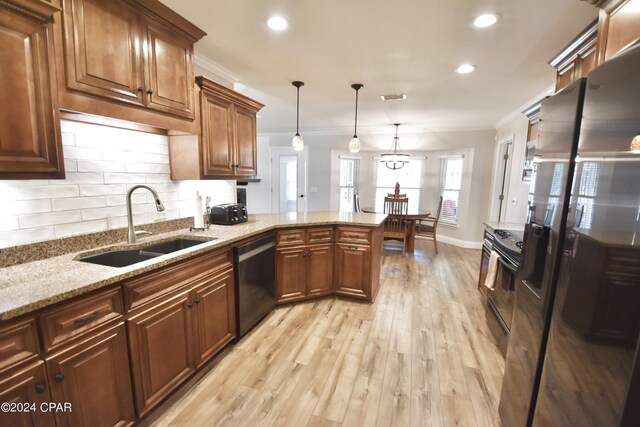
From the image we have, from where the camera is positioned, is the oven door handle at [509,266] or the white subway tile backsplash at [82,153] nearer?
the white subway tile backsplash at [82,153]

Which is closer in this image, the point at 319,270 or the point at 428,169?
Answer: the point at 319,270

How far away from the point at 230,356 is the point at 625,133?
244 centimetres

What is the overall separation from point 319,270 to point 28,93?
8.14 feet

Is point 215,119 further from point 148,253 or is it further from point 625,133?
point 625,133

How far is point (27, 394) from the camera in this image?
102 cm

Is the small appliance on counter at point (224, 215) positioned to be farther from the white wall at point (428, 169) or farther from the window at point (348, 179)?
the window at point (348, 179)

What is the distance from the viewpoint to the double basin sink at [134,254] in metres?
1.74

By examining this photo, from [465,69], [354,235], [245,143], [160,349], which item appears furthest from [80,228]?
[465,69]

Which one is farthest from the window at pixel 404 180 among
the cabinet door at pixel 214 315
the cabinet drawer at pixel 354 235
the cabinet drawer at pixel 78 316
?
the cabinet drawer at pixel 78 316

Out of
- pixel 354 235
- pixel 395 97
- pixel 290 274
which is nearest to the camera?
pixel 290 274

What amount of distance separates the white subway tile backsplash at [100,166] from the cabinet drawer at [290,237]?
1369mm

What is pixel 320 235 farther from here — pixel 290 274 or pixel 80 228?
pixel 80 228

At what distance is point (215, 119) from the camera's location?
237 centimetres

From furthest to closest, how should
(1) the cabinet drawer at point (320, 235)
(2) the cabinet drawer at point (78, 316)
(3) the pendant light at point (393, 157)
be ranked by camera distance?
(3) the pendant light at point (393, 157) < (1) the cabinet drawer at point (320, 235) < (2) the cabinet drawer at point (78, 316)
